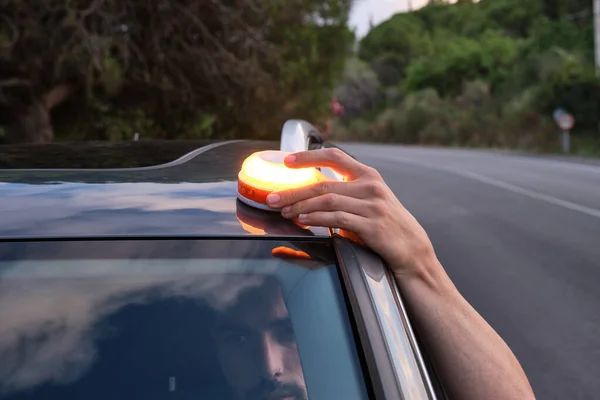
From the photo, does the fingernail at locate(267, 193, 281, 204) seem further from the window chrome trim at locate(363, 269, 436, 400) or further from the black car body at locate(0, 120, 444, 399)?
the window chrome trim at locate(363, 269, 436, 400)

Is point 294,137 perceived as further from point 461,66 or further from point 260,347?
point 461,66

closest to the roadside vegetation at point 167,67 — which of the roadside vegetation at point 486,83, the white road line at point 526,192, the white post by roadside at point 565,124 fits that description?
the white post by roadside at point 565,124

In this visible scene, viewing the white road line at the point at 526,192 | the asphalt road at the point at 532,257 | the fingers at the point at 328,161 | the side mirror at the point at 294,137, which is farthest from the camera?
the white road line at the point at 526,192

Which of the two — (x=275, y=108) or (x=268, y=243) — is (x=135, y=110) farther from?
(x=268, y=243)

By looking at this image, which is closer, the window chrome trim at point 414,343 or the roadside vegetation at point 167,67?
the window chrome trim at point 414,343

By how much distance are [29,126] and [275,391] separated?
13640mm

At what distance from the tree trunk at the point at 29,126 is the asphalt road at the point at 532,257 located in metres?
6.10

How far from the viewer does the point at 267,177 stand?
67.9 inches

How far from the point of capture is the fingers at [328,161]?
173 centimetres

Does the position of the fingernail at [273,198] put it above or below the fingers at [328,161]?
below

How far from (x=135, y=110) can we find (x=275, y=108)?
2.78m

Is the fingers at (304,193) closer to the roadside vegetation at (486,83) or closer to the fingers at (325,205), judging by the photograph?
the fingers at (325,205)

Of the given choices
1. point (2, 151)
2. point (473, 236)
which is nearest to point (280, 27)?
point (473, 236)

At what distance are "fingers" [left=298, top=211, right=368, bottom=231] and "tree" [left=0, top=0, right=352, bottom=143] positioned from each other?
37.6 feet
